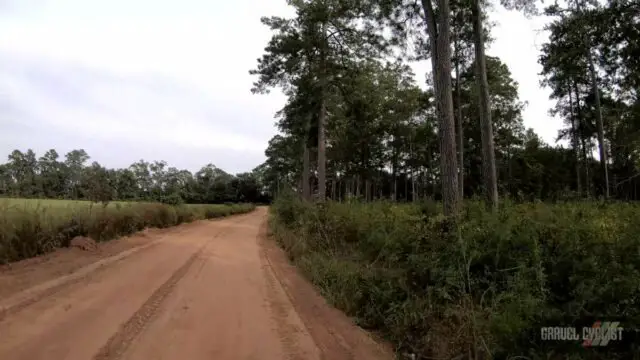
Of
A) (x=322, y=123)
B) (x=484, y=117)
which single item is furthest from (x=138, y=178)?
(x=484, y=117)

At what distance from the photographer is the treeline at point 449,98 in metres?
11.0

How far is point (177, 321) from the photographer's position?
557 centimetres

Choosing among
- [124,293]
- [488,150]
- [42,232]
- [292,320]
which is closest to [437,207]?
[488,150]

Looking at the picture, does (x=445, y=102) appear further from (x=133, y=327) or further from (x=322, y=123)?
(x=322, y=123)

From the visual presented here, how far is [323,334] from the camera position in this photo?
5.57m

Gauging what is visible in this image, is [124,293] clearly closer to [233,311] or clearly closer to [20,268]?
[233,311]

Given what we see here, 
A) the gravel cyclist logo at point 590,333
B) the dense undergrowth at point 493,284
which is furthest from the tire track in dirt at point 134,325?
the gravel cyclist logo at point 590,333

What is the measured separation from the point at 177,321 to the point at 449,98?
23.0ft

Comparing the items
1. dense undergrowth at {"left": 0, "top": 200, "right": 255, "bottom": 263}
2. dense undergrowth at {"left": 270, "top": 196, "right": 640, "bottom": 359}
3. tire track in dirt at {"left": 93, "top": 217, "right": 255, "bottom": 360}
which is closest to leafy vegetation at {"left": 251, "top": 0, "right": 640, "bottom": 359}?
dense undergrowth at {"left": 270, "top": 196, "right": 640, "bottom": 359}

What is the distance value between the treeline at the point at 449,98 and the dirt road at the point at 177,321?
4.33 meters

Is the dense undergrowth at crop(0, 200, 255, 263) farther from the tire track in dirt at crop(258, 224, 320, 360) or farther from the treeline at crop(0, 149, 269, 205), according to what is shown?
the treeline at crop(0, 149, 269, 205)

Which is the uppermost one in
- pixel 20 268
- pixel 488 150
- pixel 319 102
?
pixel 319 102

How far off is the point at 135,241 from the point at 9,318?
822 cm

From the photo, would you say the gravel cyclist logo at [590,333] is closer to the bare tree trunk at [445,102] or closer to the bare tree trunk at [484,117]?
the bare tree trunk at [445,102]
